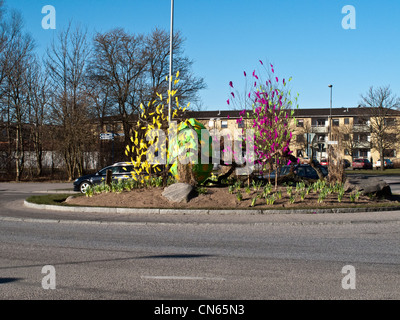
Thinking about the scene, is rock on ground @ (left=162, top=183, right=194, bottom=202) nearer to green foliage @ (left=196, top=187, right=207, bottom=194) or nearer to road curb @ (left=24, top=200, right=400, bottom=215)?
green foliage @ (left=196, top=187, right=207, bottom=194)

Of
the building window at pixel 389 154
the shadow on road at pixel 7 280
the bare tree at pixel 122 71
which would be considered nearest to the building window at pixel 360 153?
the building window at pixel 389 154

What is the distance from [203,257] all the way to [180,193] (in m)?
7.77

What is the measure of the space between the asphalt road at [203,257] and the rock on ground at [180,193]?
2.36 meters

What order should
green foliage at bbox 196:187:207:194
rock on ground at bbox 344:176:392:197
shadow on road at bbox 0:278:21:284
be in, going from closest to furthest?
1. shadow on road at bbox 0:278:21:284
2. green foliage at bbox 196:187:207:194
3. rock on ground at bbox 344:176:392:197

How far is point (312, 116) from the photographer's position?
252 feet

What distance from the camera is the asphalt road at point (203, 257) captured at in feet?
18.1

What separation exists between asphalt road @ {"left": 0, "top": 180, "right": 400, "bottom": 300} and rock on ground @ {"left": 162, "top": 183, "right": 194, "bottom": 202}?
7.73 feet

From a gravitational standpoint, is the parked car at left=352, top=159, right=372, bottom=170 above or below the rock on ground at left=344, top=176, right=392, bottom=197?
below

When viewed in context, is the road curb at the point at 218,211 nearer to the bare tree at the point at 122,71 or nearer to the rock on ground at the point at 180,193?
the rock on ground at the point at 180,193

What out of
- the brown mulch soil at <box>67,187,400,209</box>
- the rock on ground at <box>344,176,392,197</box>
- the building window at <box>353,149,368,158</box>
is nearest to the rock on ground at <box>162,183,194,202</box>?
the brown mulch soil at <box>67,187,400,209</box>

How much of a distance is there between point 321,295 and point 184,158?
11531 mm

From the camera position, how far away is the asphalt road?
551cm

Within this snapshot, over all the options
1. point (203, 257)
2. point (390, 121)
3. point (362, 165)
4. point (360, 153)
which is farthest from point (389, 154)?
point (203, 257)

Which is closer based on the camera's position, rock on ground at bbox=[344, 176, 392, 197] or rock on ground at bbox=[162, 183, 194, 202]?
rock on ground at bbox=[162, 183, 194, 202]
